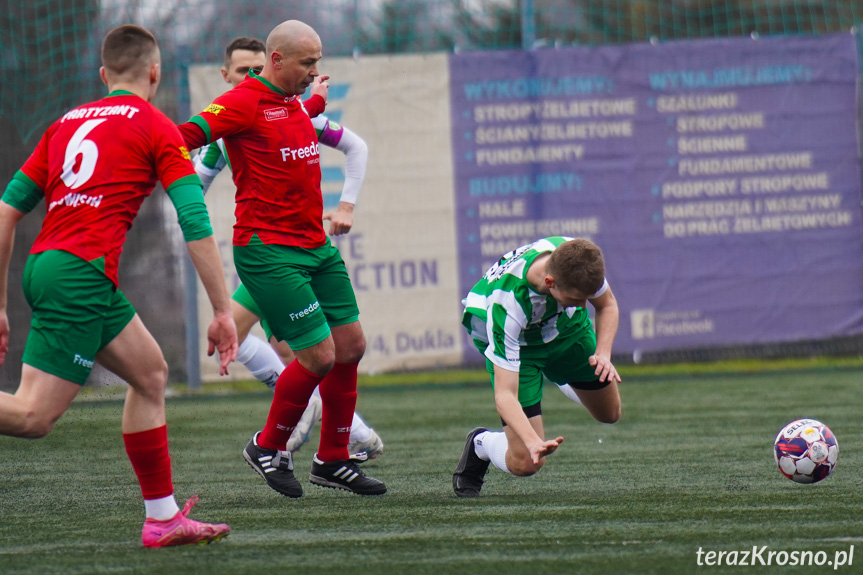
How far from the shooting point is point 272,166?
461 cm

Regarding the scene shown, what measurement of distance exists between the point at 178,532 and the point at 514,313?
5.25ft

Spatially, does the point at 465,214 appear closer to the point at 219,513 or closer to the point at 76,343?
the point at 219,513

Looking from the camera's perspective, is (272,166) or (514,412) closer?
(514,412)

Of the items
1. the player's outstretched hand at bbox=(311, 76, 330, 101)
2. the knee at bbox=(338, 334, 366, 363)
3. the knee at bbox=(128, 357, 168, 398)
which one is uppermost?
the player's outstretched hand at bbox=(311, 76, 330, 101)

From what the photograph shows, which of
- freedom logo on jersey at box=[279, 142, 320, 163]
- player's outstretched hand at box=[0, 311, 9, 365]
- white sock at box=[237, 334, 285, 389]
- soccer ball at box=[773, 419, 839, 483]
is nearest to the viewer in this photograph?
player's outstretched hand at box=[0, 311, 9, 365]

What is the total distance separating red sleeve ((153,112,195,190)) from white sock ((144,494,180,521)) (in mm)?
978

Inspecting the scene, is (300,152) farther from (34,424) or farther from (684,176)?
(684,176)

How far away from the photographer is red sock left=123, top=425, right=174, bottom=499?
3625mm

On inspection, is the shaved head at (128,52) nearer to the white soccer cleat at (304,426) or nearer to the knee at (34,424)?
the knee at (34,424)

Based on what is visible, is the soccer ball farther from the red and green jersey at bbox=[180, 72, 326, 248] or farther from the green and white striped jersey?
the red and green jersey at bbox=[180, 72, 326, 248]

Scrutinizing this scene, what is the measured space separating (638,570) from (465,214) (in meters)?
7.42

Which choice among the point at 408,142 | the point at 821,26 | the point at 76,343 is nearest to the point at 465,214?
the point at 408,142

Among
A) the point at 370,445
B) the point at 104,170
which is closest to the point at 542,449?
the point at 104,170

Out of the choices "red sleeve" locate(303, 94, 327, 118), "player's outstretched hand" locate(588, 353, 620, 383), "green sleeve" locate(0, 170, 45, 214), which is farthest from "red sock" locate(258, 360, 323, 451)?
"green sleeve" locate(0, 170, 45, 214)
